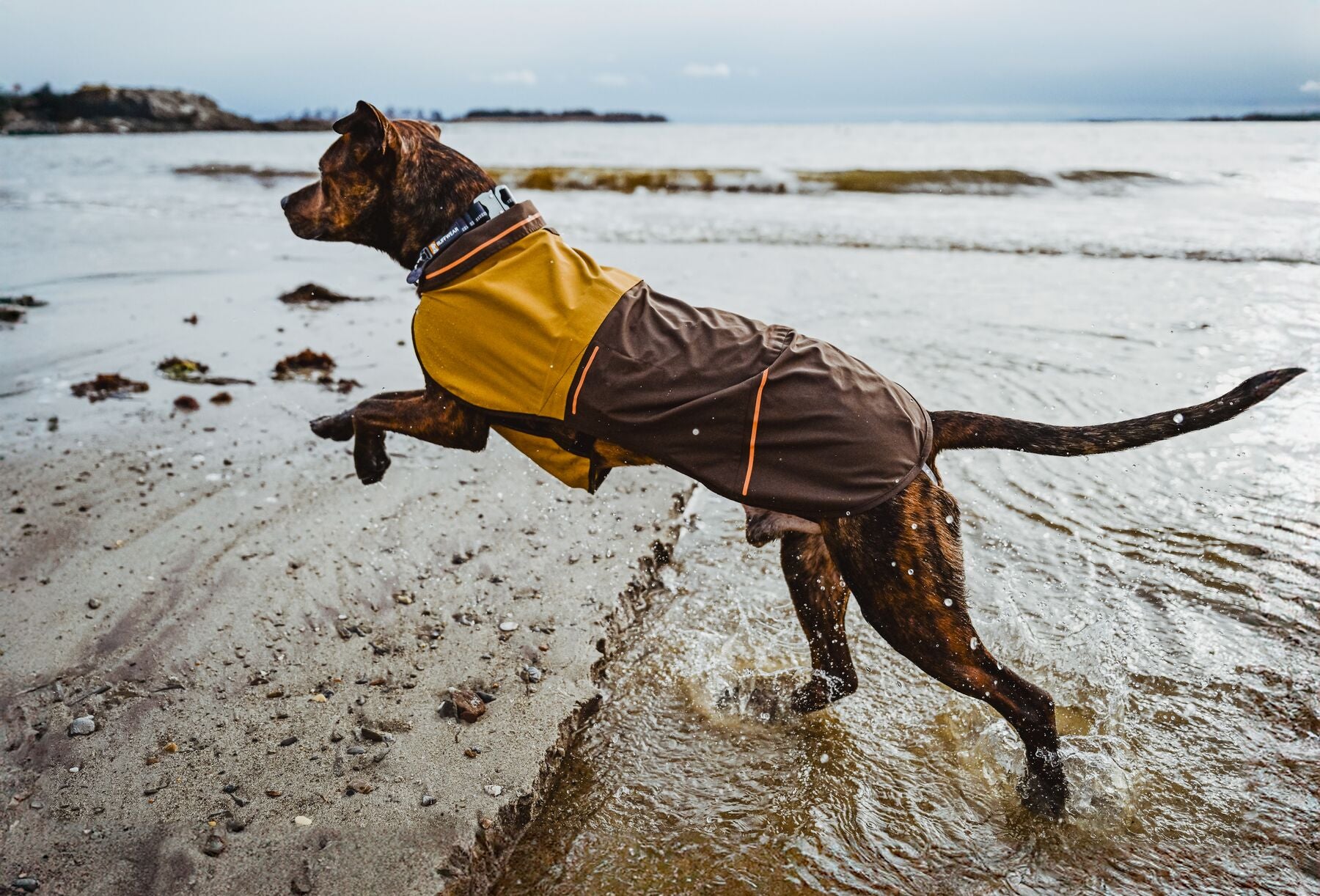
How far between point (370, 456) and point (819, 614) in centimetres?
169

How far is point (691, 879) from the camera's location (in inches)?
93.9

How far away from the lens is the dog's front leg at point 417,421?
110 inches

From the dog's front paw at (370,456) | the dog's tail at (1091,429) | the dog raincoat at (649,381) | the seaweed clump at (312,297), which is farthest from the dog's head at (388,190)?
the seaweed clump at (312,297)

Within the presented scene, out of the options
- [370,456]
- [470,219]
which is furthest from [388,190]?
[370,456]

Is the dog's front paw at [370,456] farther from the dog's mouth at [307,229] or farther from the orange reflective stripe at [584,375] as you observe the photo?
the orange reflective stripe at [584,375]

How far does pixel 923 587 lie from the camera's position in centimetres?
241

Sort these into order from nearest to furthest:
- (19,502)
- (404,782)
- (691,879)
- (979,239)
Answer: (691,879) < (404,782) < (19,502) < (979,239)

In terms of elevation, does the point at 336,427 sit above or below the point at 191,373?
above

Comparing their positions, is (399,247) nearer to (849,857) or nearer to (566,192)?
(849,857)

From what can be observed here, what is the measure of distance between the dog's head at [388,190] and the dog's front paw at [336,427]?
0.59m

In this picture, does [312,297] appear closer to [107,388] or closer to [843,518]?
[107,388]

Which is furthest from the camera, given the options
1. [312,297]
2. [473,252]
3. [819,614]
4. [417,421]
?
[312,297]

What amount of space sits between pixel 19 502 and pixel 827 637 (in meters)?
3.80

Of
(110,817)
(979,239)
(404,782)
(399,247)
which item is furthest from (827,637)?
(979,239)
